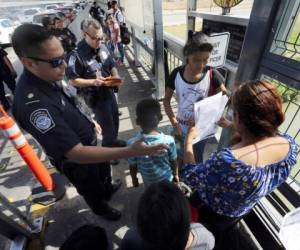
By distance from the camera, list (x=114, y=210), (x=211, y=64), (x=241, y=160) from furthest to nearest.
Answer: (x=114, y=210) < (x=211, y=64) < (x=241, y=160)

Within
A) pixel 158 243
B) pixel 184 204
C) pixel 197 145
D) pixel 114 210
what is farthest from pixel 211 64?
pixel 114 210

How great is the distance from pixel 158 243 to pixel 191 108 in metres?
1.54

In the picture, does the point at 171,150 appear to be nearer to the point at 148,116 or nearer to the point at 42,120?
the point at 148,116

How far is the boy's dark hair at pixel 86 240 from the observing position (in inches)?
63.6

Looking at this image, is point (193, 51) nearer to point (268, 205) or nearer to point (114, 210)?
point (268, 205)

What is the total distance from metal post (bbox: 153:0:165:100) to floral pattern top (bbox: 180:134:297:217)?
3526 millimetres

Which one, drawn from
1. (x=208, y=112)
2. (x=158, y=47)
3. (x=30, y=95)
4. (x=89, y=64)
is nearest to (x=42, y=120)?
(x=30, y=95)

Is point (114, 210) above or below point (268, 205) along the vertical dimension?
below

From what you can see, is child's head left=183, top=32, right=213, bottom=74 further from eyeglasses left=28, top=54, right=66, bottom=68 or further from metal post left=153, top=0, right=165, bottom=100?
metal post left=153, top=0, right=165, bottom=100

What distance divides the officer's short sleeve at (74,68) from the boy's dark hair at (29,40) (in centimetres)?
121

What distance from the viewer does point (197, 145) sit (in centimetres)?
255

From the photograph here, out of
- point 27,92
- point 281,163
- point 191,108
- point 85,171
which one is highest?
point 27,92

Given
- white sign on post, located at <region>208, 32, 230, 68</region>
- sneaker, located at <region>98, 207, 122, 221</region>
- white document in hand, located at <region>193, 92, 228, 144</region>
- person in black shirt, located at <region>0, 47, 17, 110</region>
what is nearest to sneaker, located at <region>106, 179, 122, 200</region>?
sneaker, located at <region>98, 207, 122, 221</region>

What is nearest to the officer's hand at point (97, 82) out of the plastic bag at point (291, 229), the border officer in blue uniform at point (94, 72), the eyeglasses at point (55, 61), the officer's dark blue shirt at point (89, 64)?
the border officer in blue uniform at point (94, 72)
